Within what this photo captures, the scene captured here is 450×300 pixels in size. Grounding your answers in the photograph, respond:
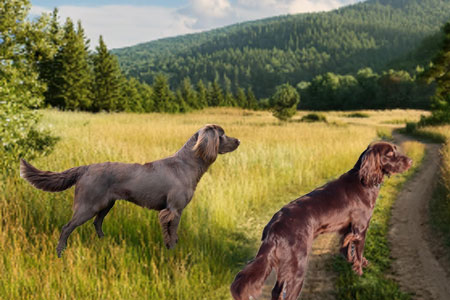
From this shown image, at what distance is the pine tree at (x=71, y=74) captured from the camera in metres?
42.2

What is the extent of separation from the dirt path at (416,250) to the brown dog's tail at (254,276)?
266cm

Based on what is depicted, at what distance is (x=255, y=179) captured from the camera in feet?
28.7

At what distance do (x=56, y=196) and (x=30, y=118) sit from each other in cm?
220

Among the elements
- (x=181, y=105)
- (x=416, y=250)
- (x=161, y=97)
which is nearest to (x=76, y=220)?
(x=416, y=250)

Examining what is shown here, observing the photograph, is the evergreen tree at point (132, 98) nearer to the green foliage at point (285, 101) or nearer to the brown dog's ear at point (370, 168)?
the green foliage at point (285, 101)

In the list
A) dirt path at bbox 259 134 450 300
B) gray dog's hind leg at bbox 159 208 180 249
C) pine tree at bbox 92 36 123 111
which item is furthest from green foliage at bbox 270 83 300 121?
pine tree at bbox 92 36 123 111

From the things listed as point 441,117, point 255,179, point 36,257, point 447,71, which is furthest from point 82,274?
point 447,71

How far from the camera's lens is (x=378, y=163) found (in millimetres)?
4066

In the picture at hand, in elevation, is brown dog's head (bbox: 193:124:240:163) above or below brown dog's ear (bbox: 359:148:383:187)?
above

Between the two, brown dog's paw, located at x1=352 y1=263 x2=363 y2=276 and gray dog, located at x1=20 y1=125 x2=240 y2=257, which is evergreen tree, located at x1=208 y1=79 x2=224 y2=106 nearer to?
brown dog's paw, located at x1=352 y1=263 x2=363 y2=276

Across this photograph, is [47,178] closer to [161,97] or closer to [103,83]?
[103,83]

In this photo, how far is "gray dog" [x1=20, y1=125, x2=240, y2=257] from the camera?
334 centimetres

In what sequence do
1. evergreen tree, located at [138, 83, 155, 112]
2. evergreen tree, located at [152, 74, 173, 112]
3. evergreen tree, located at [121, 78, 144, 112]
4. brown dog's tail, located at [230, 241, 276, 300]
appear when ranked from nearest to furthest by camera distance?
1. brown dog's tail, located at [230, 241, 276, 300]
2. evergreen tree, located at [121, 78, 144, 112]
3. evergreen tree, located at [152, 74, 173, 112]
4. evergreen tree, located at [138, 83, 155, 112]

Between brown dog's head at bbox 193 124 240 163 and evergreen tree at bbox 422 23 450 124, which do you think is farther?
evergreen tree at bbox 422 23 450 124
